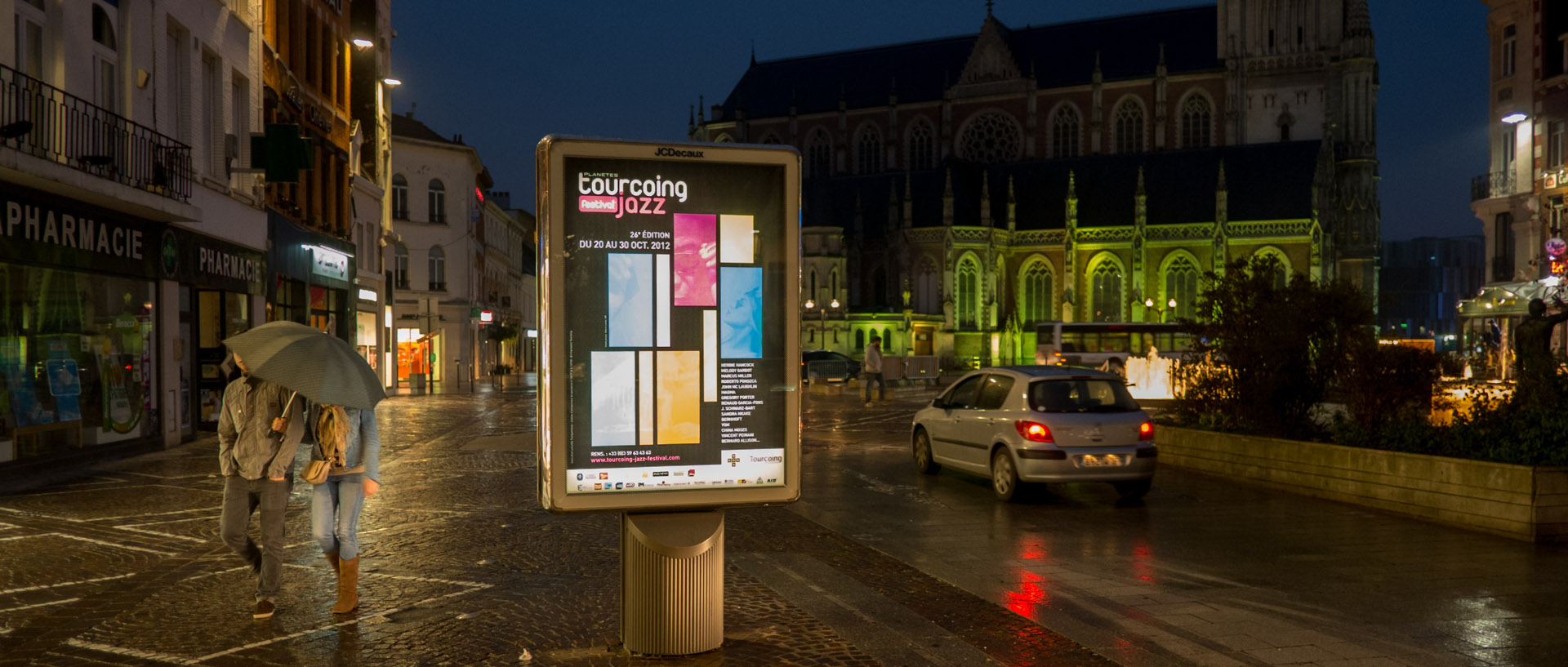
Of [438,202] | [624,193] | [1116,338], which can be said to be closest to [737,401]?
[624,193]

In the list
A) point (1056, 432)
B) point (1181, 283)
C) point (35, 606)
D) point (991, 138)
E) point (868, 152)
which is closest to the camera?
point (35, 606)

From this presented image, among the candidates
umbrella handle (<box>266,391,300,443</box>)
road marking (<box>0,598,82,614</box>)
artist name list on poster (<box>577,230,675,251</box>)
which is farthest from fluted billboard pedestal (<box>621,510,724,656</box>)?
road marking (<box>0,598,82,614</box>)

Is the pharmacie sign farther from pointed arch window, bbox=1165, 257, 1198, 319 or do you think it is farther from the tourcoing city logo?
pointed arch window, bbox=1165, 257, 1198, 319

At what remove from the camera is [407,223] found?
4731cm

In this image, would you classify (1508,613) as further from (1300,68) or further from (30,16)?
(1300,68)

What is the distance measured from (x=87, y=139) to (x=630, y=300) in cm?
1235

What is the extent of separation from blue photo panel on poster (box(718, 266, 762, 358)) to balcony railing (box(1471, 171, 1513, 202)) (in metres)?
38.8

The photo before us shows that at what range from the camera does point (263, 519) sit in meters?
6.89

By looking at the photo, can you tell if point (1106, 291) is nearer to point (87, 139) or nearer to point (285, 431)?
point (87, 139)

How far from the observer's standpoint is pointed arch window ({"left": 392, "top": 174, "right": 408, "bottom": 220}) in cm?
4734

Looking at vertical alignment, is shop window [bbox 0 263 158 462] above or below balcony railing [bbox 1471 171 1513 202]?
below

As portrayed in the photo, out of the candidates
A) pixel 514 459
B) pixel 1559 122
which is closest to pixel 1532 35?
pixel 1559 122

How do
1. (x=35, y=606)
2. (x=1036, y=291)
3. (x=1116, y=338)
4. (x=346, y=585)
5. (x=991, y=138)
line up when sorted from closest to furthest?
1. (x=346, y=585)
2. (x=35, y=606)
3. (x=1116, y=338)
4. (x=1036, y=291)
5. (x=991, y=138)

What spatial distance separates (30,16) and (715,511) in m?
12.5
